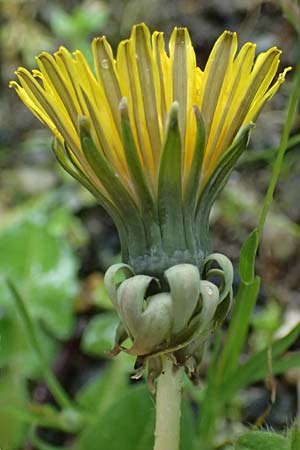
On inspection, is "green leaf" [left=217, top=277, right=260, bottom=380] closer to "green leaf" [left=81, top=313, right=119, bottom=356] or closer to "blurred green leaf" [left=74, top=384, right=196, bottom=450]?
"blurred green leaf" [left=74, top=384, right=196, bottom=450]

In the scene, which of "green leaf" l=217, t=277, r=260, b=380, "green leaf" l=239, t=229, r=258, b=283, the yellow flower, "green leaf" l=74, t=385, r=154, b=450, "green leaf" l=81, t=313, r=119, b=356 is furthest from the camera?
"green leaf" l=81, t=313, r=119, b=356

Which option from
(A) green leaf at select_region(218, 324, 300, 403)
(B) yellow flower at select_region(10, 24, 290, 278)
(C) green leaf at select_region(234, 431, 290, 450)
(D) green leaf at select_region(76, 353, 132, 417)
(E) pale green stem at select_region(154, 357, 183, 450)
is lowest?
(D) green leaf at select_region(76, 353, 132, 417)

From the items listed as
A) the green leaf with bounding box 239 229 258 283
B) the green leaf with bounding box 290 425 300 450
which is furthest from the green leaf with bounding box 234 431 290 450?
the green leaf with bounding box 239 229 258 283

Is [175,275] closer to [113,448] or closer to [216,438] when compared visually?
[113,448]

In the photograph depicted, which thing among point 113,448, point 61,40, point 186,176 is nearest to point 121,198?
point 186,176

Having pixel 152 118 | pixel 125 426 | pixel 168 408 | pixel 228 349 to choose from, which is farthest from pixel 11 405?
pixel 152 118

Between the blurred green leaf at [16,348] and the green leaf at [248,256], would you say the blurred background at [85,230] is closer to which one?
the blurred green leaf at [16,348]

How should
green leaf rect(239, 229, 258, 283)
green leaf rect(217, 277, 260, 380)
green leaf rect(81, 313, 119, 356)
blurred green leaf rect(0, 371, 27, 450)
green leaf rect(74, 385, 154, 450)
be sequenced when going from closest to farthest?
green leaf rect(239, 229, 258, 283)
green leaf rect(217, 277, 260, 380)
green leaf rect(74, 385, 154, 450)
blurred green leaf rect(0, 371, 27, 450)
green leaf rect(81, 313, 119, 356)
